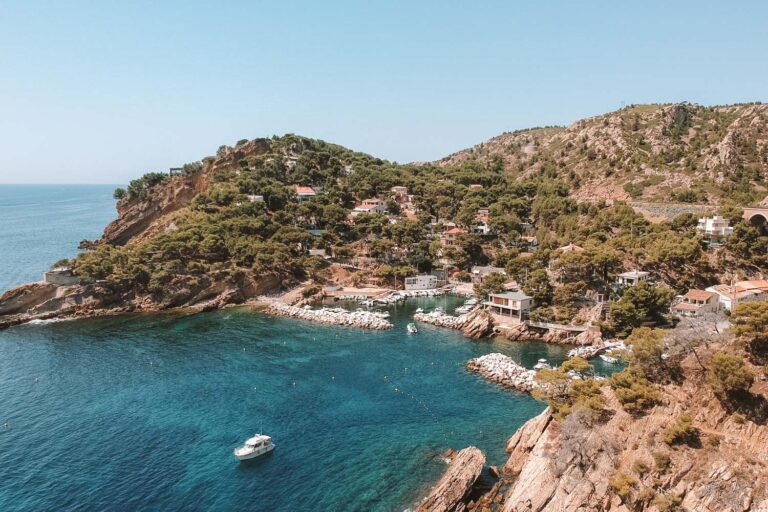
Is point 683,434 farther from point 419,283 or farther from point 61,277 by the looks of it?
point 61,277

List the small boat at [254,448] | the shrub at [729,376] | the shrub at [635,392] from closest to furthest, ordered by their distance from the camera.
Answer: the shrub at [729,376] < the shrub at [635,392] < the small boat at [254,448]

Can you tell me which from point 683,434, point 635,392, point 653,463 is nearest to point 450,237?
point 635,392

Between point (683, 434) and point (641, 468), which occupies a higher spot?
point (683, 434)

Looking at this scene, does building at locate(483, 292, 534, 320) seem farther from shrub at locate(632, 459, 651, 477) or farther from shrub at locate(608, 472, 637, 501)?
shrub at locate(608, 472, 637, 501)

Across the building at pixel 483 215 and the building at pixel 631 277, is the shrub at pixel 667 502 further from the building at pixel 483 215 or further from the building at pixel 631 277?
the building at pixel 483 215

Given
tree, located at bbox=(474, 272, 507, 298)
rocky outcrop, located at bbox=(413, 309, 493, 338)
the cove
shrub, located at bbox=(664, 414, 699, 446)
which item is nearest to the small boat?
the cove

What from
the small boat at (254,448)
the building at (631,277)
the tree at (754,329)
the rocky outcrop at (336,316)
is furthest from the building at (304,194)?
the tree at (754,329)

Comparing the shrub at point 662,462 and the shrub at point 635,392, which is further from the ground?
the shrub at point 635,392
